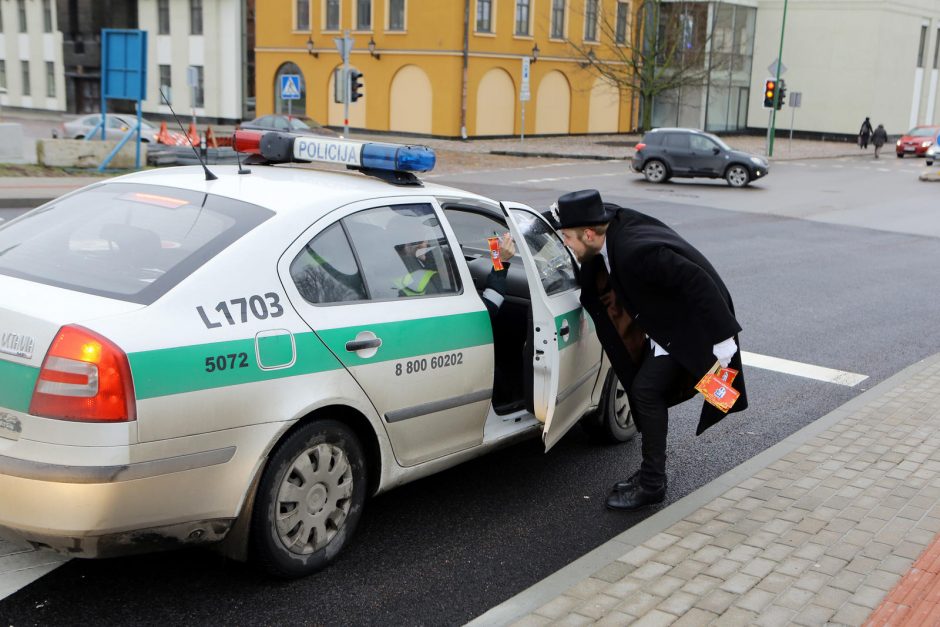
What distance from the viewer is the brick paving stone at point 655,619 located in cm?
367

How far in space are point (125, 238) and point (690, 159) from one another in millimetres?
26120

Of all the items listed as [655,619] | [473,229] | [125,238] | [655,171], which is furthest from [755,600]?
[655,171]

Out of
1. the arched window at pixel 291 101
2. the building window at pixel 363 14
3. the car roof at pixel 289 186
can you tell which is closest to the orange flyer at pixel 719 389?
the car roof at pixel 289 186

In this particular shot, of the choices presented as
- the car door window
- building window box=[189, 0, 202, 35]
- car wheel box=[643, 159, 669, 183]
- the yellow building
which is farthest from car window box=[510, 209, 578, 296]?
building window box=[189, 0, 202, 35]

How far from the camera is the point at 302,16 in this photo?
46938 mm

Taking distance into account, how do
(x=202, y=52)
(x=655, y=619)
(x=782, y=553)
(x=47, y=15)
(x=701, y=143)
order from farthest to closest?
1. (x=47, y=15)
2. (x=202, y=52)
3. (x=701, y=143)
4. (x=782, y=553)
5. (x=655, y=619)

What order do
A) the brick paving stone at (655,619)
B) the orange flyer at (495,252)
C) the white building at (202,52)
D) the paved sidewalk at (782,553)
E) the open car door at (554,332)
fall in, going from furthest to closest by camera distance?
the white building at (202,52) < the orange flyer at (495,252) < the open car door at (554,332) < the paved sidewalk at (782,553) < the brick paving stone at (655,619)

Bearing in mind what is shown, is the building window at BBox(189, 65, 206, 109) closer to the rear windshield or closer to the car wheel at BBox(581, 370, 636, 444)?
the car wheel at BBox(581, 370, 636, 444)

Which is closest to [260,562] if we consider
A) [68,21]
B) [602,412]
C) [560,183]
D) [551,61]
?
[602,412]

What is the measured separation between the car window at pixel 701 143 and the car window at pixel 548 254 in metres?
24.2

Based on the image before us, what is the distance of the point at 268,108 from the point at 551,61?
1385cm

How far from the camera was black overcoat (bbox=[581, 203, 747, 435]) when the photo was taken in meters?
4.65

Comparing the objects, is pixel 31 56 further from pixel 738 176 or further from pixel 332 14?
pixel 738 176

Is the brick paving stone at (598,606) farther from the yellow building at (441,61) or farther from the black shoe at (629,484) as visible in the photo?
the yellow building at (441,61)
